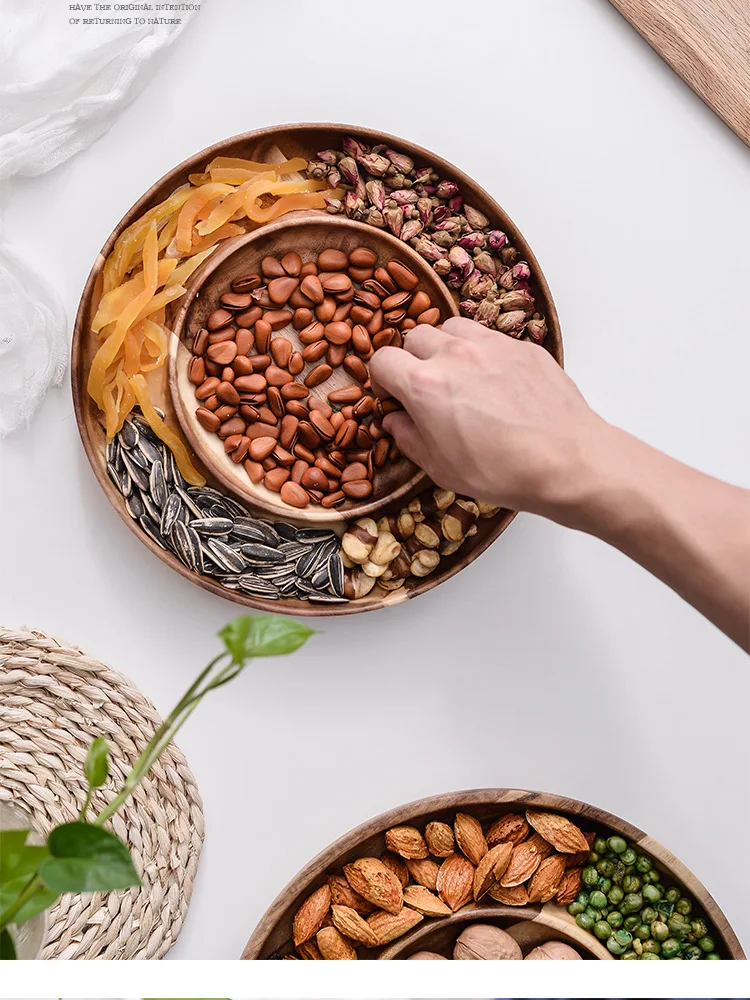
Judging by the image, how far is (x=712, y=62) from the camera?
949mm

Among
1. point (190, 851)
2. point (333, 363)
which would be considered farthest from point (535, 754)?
point (333, 363)

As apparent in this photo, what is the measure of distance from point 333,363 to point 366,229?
14cm

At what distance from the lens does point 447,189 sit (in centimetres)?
88

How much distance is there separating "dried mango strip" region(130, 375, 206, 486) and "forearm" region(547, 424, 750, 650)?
0.39 m

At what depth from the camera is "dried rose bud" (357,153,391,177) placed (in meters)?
0.87

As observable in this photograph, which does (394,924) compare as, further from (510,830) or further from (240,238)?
(240,238)

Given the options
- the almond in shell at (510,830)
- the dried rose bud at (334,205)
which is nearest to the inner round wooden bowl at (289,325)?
the dried rose bud at (334,205)

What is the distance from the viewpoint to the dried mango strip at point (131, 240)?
0.87 meters

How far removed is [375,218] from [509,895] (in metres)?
0.72

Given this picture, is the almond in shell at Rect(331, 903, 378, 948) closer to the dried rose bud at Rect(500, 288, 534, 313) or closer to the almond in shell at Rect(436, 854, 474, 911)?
the almond in shell at Rect(436, 854, 474, 911)

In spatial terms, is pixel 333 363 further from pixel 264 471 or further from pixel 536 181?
pixel 536 181

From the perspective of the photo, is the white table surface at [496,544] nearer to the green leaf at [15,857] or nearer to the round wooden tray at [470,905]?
the round wooden tray at [470,905]

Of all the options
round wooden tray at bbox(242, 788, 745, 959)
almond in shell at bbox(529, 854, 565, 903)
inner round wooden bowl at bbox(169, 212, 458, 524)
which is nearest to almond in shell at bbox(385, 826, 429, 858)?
round wooden tray at bbox(242, 788, 745, 959)

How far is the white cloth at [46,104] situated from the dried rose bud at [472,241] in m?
0.38
